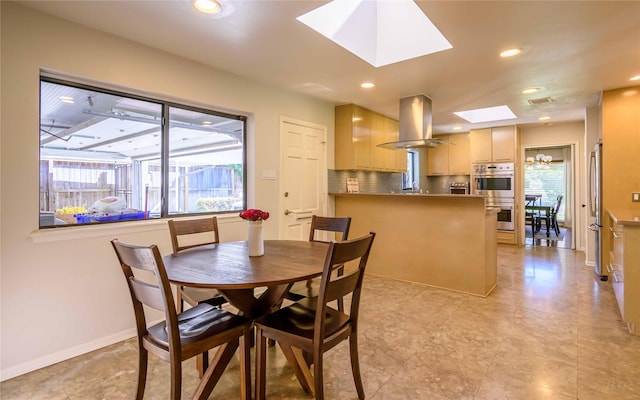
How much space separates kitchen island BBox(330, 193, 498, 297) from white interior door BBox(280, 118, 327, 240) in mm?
547

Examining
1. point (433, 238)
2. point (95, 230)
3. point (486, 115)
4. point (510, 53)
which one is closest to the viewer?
point (95, 230)

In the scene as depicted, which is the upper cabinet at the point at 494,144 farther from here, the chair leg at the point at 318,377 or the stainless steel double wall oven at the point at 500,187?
the chair leg at the point at 318,377

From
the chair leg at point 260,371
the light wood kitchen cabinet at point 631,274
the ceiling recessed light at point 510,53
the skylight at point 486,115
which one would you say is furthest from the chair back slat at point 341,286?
the skylight at point 486,115

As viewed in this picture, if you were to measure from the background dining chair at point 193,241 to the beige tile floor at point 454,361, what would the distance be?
0.48 metres

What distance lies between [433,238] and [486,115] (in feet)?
11.1

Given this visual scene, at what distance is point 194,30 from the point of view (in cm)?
243

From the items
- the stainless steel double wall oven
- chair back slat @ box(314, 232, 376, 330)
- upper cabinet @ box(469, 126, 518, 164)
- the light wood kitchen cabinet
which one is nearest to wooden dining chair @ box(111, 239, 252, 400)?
chair back slat @ box(314, 232, 376, 330)

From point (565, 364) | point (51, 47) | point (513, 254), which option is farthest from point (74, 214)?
point (513, 254)

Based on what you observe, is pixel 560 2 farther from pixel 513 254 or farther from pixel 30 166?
pixel 513 254

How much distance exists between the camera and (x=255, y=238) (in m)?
2.04

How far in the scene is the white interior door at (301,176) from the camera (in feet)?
13.1

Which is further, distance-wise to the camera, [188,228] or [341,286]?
[188,228]

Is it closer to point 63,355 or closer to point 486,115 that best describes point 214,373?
point 63,355

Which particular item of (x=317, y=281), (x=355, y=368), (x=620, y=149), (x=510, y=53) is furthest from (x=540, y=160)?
(x=355, y=368)
